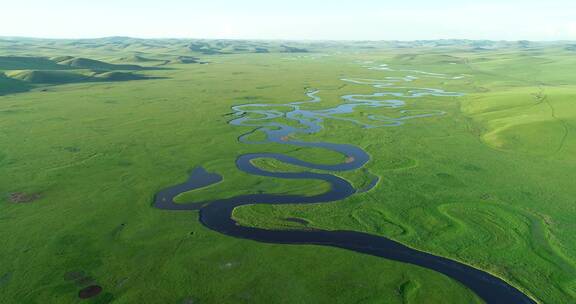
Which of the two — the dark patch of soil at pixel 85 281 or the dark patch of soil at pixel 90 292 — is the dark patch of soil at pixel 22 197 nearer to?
the dark patch of soil at pixel 85 281

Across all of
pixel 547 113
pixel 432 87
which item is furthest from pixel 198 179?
pixel 432 87

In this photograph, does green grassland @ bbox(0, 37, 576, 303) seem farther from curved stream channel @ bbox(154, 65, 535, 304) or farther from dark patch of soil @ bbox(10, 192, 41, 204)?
curved stream channel @ bbox(154, 65, 535, 304)

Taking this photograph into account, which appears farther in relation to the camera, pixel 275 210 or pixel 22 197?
pixel 22 197

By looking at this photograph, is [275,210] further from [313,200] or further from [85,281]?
[85,281]

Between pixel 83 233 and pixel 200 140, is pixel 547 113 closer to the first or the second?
pixel 200 140

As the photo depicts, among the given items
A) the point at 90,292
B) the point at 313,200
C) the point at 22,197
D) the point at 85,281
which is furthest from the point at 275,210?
the point at 22,197

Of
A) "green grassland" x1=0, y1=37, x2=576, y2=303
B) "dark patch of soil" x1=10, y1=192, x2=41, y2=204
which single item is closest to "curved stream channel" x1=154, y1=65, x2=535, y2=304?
"green grassland" x1=0, y1=37, x2=576, y2=303

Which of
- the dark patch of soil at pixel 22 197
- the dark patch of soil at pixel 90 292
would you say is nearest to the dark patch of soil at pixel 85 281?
the dark patch of soil at pixel 90 292
